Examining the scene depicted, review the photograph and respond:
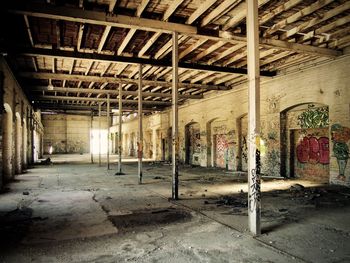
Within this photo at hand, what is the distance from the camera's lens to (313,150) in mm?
10891

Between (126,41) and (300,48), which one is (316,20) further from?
(126,41)

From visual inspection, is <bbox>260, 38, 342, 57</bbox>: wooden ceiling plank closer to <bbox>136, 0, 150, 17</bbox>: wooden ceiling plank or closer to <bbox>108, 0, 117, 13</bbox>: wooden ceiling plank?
<bbox>136, 0, 150, 17</bbox>: wooden ceiling plank

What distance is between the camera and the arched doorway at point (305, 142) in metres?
10.4

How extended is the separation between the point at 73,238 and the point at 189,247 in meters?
1.90

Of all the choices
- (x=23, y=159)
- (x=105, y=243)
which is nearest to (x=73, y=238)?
(x=105, y=243)

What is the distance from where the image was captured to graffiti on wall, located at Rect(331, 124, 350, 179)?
929 cm

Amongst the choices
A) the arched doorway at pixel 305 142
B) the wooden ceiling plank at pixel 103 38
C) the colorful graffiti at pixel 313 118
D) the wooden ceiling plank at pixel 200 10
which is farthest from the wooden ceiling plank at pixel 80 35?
the colorful graffiti at pixel 313 118

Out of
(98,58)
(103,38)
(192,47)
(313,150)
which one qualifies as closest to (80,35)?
(103,38)

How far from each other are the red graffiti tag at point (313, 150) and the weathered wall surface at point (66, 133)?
101 feet

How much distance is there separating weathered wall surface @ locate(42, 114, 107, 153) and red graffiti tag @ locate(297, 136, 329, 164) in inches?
1214

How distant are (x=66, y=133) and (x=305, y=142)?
31627 mm

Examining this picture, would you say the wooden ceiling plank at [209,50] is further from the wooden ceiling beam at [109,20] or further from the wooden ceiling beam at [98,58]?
the wooden ceiling beam at [109,20]

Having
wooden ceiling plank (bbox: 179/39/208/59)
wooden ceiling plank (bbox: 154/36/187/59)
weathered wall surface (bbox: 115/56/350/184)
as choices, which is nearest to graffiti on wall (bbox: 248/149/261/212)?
weathered wall surface (bbox: 115/56/350/184)

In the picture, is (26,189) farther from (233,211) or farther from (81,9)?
(233,211)
